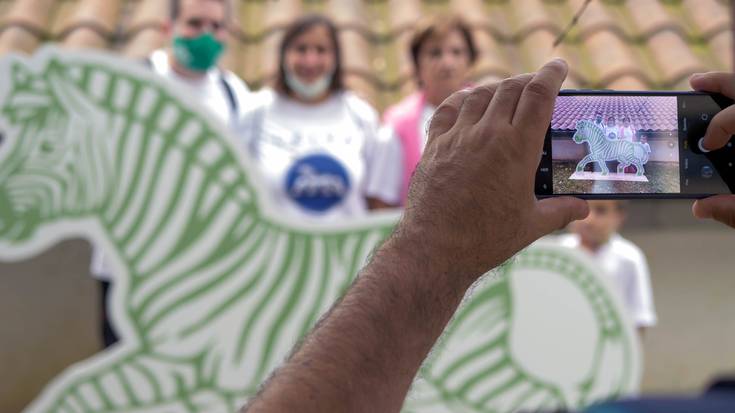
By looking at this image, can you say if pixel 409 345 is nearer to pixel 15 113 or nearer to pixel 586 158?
pixel 586 158

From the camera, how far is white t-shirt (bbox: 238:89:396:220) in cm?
291

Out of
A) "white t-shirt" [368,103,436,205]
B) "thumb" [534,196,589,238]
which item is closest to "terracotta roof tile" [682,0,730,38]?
"thumb" [534,196,589,238]

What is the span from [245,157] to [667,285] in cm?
196

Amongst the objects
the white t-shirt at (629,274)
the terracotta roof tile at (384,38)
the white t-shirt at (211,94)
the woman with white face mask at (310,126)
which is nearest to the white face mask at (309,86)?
the woman with white face mask at (310,126)

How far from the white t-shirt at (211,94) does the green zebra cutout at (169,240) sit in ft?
0.23

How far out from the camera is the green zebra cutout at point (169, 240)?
2926mm

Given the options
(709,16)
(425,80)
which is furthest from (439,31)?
(709,16)

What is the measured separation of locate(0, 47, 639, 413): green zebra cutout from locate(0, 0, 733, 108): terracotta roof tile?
2.19ft

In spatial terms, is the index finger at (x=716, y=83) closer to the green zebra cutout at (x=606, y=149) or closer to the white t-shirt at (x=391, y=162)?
the green zebra cutout at (x=606, y=149)

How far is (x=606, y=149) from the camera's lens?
39.9 inches

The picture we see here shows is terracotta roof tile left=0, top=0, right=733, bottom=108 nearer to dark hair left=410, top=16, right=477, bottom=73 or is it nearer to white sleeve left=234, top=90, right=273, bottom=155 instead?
dark hair left=410, top=16, right=477, bottom=73

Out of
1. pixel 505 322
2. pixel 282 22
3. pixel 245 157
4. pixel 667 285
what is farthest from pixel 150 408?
pixel 667 285

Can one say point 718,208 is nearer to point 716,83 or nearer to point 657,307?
point 716,83

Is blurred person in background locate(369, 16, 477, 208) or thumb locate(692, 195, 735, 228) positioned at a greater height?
blurred person in background locate(369, 16, 477, 208)
